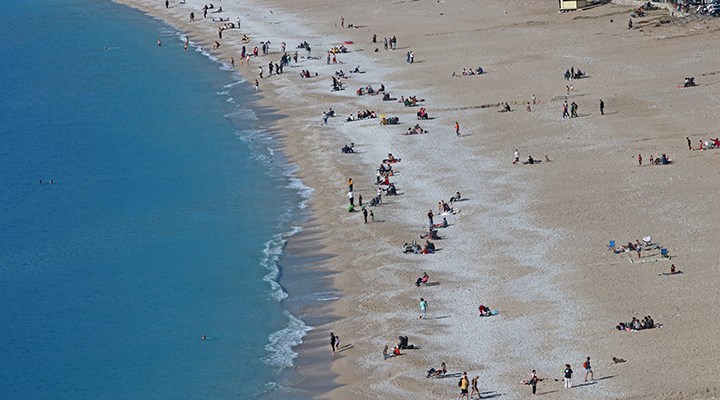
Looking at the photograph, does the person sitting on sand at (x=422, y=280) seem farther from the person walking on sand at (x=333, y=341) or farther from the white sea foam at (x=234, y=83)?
the white sea foam at (x=234, y=83)

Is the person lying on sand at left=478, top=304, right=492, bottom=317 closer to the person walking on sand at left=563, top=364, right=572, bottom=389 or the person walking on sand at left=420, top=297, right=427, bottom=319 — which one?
the person walking on sand at left=420, top=297, right=427, bottom=319

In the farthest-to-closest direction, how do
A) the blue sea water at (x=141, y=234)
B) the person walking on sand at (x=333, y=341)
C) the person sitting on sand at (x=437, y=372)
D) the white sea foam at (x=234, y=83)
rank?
the white sea foam at (x=234, y=83), the blue sea water at (x=141, y=234), the person walking on sand at (x=333, y=341), the person sitting on sand at (x=437, y=372)

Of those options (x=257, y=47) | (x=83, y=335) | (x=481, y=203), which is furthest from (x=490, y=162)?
(x=257, y=47)

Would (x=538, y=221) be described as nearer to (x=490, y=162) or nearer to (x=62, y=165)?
(x=490, y=162)

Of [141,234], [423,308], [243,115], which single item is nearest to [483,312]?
[423,308]

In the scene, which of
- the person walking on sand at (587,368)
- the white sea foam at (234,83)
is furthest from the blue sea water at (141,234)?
the person walking on sand at (587,368)

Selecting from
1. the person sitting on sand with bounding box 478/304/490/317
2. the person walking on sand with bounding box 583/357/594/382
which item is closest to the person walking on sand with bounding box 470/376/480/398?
the person walking on sand with bounding box 583/357/594/382

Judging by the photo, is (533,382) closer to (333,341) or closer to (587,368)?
(587,368)
